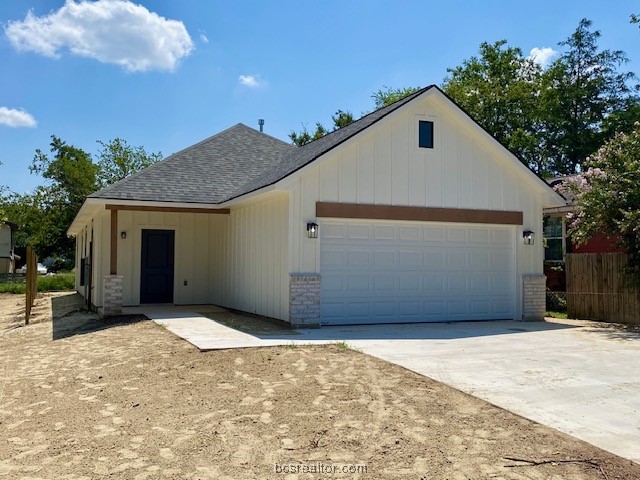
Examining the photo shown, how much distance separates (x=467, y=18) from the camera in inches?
584

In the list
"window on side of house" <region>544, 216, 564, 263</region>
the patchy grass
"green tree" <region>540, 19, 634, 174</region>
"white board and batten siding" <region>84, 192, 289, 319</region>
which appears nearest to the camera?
"white board and batten siding" <region>84, 192, 289, 319</region>

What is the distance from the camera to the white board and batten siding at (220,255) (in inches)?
474

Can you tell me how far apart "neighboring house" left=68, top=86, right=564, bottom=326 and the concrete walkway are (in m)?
0.79

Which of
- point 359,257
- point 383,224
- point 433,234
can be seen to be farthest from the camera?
point 433,234

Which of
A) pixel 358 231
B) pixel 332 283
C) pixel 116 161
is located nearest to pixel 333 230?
pixel 358 231

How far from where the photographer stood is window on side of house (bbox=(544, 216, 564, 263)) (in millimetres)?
21031

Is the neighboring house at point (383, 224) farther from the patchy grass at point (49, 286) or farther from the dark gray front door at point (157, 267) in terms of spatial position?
the patchy grass at point (49, 286)

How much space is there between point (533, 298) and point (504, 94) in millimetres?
24352

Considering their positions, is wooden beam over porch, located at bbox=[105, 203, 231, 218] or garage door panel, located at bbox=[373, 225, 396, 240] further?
wooden beam over porch, located at bbox=[105, 203, 231, 218]

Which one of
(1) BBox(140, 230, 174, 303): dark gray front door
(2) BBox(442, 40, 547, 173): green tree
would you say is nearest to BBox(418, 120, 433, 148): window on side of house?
(1) BBox(140, 230, 174, 303): dark gray front door

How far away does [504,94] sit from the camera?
113ft

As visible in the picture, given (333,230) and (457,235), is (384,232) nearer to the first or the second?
(333,230)

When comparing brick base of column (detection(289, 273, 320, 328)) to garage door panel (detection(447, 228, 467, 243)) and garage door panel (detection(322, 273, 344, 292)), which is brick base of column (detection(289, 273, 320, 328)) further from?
garage door panel (detection(447, 228, 467, 243))

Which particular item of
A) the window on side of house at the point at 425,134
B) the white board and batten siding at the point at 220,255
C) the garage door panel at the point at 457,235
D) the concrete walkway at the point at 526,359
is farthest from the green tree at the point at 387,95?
the concrete walkway at the point at 526,359
